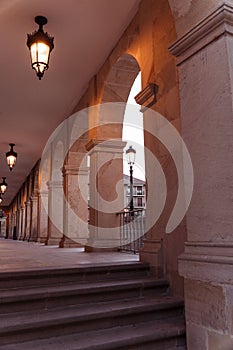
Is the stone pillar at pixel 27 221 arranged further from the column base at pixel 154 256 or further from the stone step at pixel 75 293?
the stone step at pixel 75 293

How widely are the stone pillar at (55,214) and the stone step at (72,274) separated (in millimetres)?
6919

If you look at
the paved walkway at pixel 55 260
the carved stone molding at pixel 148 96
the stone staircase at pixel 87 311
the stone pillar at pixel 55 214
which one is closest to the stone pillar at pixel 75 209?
the stone pillar at pixel 55 214

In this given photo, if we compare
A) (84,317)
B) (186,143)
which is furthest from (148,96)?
(84,317)

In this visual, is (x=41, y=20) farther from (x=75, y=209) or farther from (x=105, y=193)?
(x=75, y=209)

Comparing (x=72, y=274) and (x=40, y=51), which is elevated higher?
(x=40, y=51)

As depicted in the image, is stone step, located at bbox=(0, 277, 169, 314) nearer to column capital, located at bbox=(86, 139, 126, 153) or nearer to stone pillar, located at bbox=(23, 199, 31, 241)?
column capital, located at bbox=(86, 139, 126, 153)

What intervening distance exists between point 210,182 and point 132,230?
16.1ft

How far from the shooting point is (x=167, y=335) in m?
3.17

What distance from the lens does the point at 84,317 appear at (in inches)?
125

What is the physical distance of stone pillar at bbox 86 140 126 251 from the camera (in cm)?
696

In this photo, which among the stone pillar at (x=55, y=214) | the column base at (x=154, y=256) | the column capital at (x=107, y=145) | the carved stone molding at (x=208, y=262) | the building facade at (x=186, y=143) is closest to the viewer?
the carved stone molding at (x=208, y=262)

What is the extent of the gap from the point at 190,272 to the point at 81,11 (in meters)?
4.57

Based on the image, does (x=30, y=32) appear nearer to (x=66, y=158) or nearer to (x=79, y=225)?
(x=66, y=158)

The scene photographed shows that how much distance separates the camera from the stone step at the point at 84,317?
292 cm
